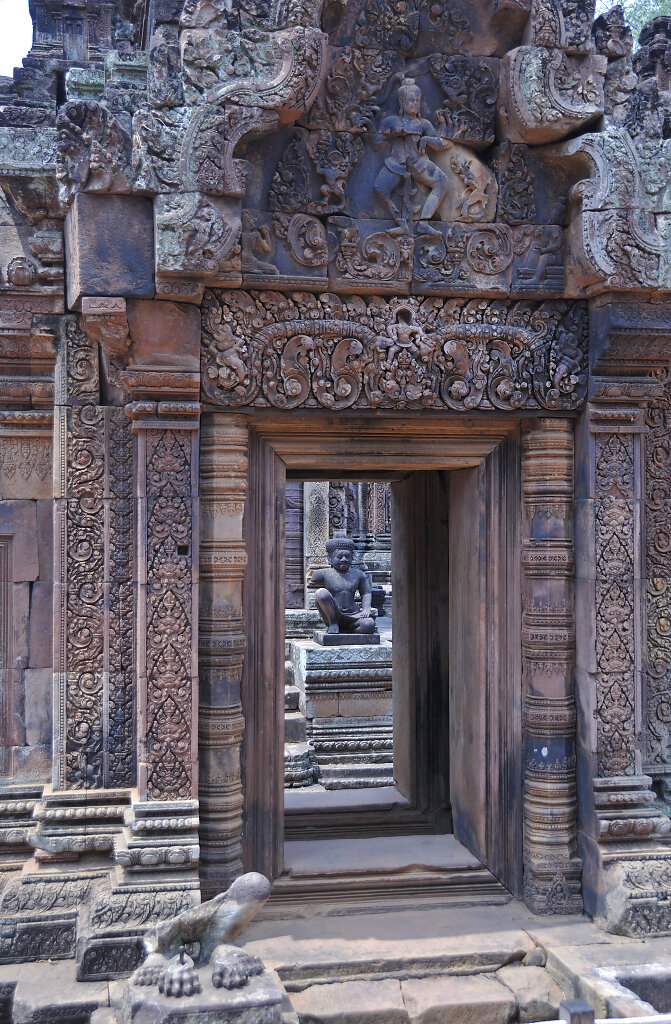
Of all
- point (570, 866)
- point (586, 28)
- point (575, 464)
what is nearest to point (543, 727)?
point (570, 866)

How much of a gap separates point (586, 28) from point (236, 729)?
14.0ft

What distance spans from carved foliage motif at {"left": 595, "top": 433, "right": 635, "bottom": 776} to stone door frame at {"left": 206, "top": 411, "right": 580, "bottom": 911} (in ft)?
0.66

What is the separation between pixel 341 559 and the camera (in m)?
12.8

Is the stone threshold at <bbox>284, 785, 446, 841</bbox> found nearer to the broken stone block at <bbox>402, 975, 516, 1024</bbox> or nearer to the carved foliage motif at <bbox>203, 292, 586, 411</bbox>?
the broken stone block at <bbox>402, 975, 516, 1024</bbox>

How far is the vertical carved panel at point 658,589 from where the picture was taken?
19.6 feet

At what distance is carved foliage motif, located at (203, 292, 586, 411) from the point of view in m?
5.35

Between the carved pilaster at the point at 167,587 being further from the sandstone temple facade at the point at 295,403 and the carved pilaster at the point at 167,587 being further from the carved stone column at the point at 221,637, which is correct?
the carved stone column at the point at 221,637

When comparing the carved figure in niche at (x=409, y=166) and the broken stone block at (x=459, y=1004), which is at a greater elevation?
the carved figure in niche at (x=409, y=166)

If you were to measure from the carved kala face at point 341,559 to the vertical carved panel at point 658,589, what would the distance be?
7.03 m

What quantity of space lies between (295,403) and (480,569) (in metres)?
1.56

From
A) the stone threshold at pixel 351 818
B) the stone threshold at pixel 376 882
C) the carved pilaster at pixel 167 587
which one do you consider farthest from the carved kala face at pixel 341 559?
the carved pilaster at pixel 167 587

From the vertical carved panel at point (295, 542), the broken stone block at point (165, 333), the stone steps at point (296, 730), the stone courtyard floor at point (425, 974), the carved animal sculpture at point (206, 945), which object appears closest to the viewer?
the carved animal sculpture at point (206, 945)

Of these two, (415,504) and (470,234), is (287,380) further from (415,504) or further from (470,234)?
(415,504)

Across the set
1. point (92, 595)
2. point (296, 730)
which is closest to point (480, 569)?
point (92, 595)
